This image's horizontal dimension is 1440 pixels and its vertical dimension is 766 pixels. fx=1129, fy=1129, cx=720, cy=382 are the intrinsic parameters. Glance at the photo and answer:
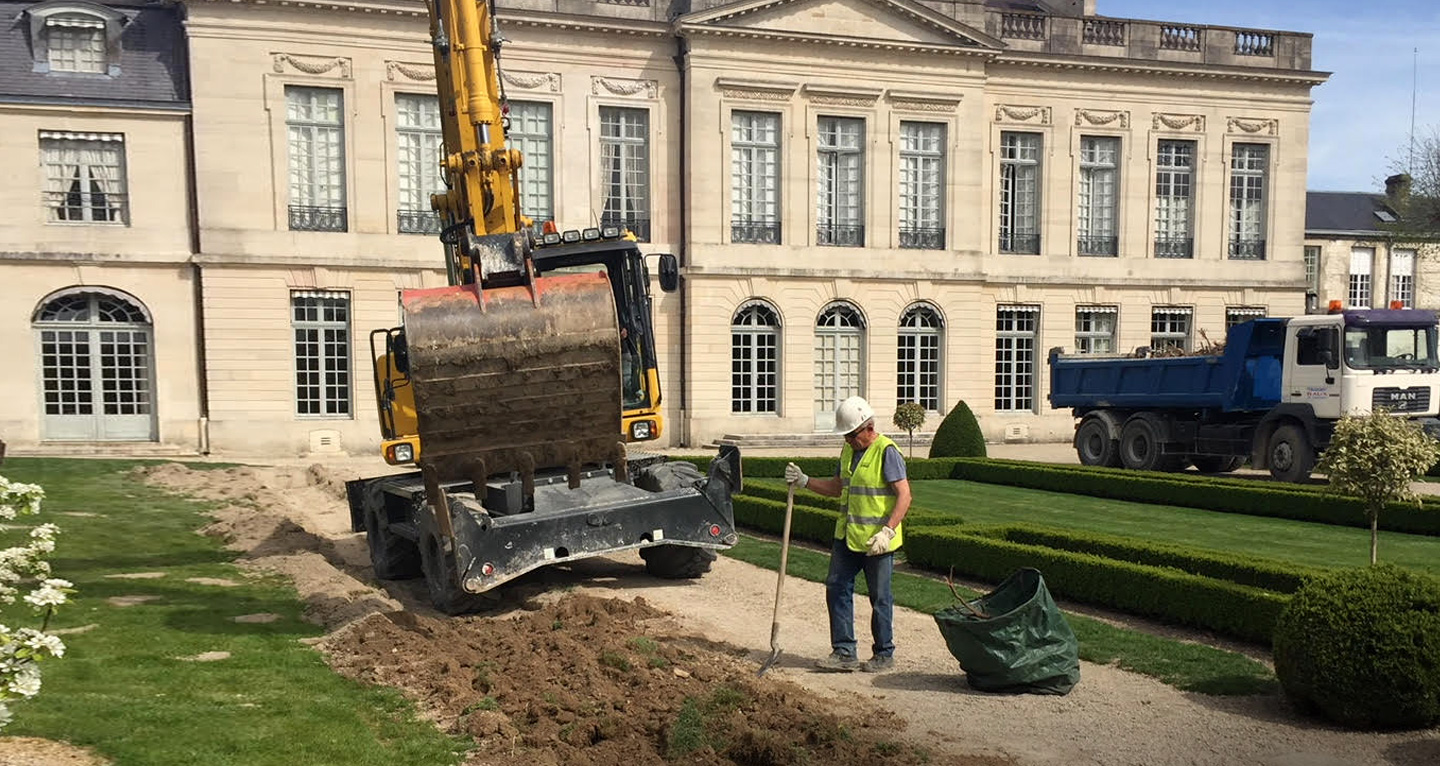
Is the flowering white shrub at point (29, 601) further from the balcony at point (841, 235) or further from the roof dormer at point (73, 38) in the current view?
the balcony at point (841, 235)

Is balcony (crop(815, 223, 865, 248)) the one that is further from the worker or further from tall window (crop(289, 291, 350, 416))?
the worker

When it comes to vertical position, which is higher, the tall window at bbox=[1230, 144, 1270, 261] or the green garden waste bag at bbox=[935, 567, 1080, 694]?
the tall window at bbox=[1230, 144, 1270, 261]

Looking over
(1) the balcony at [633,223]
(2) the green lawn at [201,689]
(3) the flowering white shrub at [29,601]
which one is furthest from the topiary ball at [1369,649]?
(1) the balcony at [633,223]

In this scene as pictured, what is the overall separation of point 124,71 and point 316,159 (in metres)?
4.28

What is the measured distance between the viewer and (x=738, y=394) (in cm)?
2745

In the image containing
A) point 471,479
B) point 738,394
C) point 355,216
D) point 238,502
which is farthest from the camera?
point 738,394

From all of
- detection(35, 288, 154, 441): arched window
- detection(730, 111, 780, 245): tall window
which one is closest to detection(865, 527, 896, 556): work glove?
detection(730, 111, 780, 245): tall window

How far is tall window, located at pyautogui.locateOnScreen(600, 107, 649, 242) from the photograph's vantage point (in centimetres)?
2650

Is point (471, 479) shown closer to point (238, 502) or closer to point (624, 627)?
point (624, 627)

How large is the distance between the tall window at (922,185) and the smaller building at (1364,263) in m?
17.4

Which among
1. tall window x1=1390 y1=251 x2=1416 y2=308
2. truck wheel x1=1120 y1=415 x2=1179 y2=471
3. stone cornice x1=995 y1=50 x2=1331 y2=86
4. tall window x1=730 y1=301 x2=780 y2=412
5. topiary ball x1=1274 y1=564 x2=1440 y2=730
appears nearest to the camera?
topiary ball x1=1274 y1=564 x2=1440 y2=730

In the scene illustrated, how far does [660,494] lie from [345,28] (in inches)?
726

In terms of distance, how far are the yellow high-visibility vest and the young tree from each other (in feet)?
17.0

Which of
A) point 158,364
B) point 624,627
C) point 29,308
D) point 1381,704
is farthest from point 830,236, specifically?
point 1381,704
